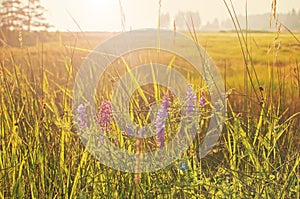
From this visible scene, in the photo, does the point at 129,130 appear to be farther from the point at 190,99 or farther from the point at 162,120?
the point at 190,99

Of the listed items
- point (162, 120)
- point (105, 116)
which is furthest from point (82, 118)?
point (162, 120)

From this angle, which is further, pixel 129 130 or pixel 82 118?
pixel 82 118

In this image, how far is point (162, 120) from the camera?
1.20m

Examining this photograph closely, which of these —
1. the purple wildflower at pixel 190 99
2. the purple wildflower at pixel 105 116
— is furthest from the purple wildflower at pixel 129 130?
the purple wildflower at pixel 190 99

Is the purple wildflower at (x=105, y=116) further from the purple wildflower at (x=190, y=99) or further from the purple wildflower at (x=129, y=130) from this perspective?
the purple wildflower at (x=190, y=99)

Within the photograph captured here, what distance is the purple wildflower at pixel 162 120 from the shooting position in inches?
47.2

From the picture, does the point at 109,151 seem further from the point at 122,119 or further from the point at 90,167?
the point at 90,167

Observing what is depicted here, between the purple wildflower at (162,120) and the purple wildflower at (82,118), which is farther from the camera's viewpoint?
the purple wildflower at (82,118)

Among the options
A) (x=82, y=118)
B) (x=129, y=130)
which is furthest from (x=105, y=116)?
(x=82, y=118)

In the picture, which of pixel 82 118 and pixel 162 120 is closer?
pixel 162 120

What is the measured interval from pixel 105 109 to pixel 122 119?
15 centimetres

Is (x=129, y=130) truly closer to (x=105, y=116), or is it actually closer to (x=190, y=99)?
(x=105, y=116)

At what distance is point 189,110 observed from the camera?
1.34 m

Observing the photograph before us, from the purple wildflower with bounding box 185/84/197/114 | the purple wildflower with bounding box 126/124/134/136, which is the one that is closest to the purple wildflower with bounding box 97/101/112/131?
the purple wildflower with bounding box 126/124/134/136
